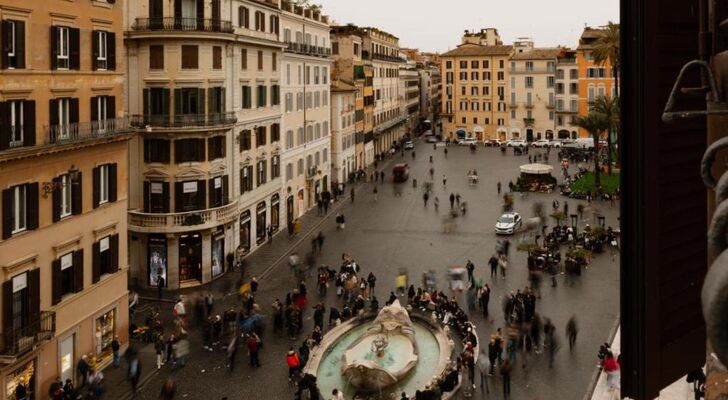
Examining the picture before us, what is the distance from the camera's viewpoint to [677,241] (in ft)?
18.0

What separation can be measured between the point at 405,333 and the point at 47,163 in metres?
12.5

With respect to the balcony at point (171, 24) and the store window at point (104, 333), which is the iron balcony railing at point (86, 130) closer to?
the store window at point (104, 333)

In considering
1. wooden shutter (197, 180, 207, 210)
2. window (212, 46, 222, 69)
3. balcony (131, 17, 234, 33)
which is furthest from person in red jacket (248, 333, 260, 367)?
balcony (131, 17, 234, 33)

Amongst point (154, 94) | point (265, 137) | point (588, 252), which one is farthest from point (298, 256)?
point (588, 252)

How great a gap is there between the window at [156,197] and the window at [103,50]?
32.9 feet

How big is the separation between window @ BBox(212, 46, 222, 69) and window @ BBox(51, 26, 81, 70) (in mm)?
13124

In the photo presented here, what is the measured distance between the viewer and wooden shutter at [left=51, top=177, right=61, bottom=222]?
71.7 ft

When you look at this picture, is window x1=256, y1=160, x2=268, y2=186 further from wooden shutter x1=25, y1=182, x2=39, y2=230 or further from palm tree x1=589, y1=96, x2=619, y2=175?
palm tree x1=589, y1=96, x2=619, y2=175

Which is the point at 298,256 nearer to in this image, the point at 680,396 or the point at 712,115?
the point at 680,396

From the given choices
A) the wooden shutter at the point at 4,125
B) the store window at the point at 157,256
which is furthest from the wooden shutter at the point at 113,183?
the store window at the point at 157,256

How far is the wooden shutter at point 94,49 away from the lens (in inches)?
943

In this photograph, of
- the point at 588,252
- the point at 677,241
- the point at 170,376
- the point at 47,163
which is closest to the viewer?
the point at 677,241

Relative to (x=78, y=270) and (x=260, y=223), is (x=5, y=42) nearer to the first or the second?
(x=78, y=270)

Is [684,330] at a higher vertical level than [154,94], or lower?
lower
